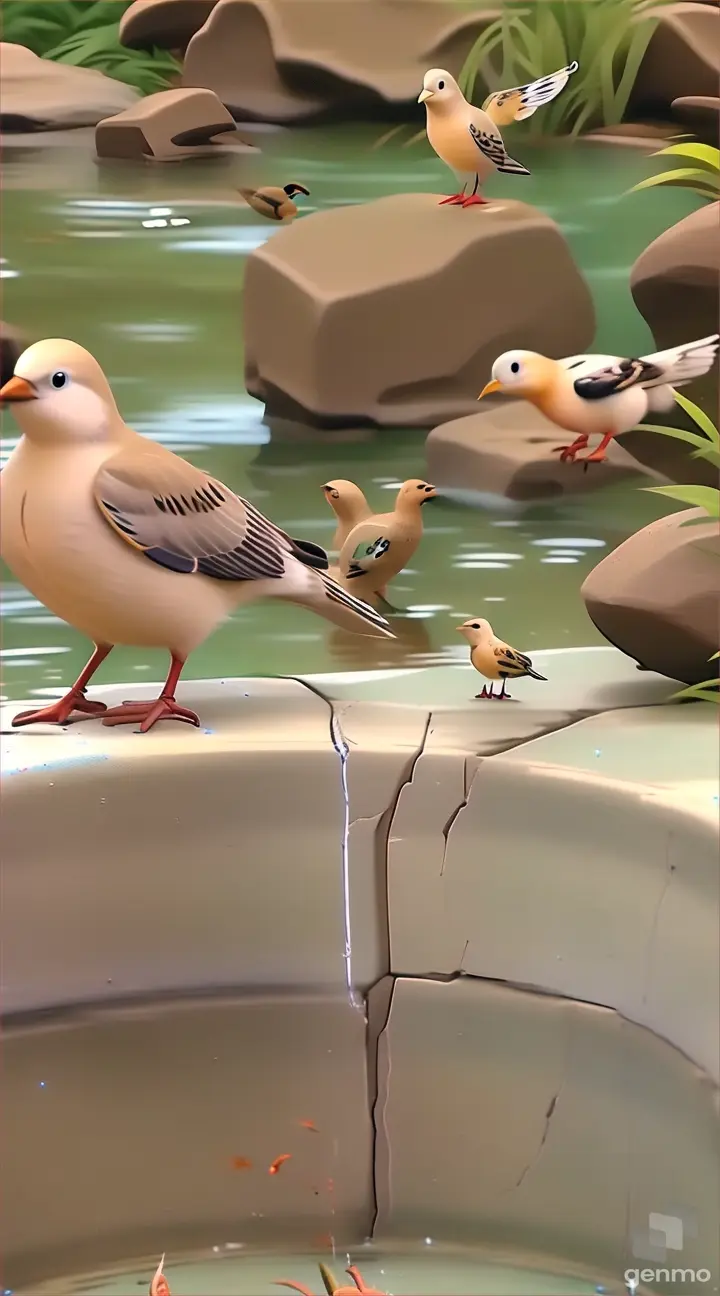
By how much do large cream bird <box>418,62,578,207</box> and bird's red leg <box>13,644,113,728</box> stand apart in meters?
0.56

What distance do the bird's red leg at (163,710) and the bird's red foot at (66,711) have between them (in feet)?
0.06

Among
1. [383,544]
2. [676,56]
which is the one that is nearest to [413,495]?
[383,544]

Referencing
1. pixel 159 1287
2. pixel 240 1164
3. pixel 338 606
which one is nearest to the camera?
pixel 159 1287

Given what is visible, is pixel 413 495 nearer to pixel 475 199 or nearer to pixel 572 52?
pixel 475 199

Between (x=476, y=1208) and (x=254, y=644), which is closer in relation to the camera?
(x=476, y=1208)

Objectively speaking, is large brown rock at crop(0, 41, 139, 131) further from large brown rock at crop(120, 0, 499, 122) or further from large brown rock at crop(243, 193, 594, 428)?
large brown rock at crop(243, 193, 594, 428)

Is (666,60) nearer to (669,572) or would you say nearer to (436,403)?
(436,403)

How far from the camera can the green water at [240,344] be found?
3.91 feet

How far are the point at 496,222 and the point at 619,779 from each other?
0.54 metres

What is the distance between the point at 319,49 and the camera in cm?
120

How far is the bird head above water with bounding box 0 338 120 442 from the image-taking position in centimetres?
101

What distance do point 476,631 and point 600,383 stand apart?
0.26m

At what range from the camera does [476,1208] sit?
1037 millimetres

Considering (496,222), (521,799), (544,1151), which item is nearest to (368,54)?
(496,222)
